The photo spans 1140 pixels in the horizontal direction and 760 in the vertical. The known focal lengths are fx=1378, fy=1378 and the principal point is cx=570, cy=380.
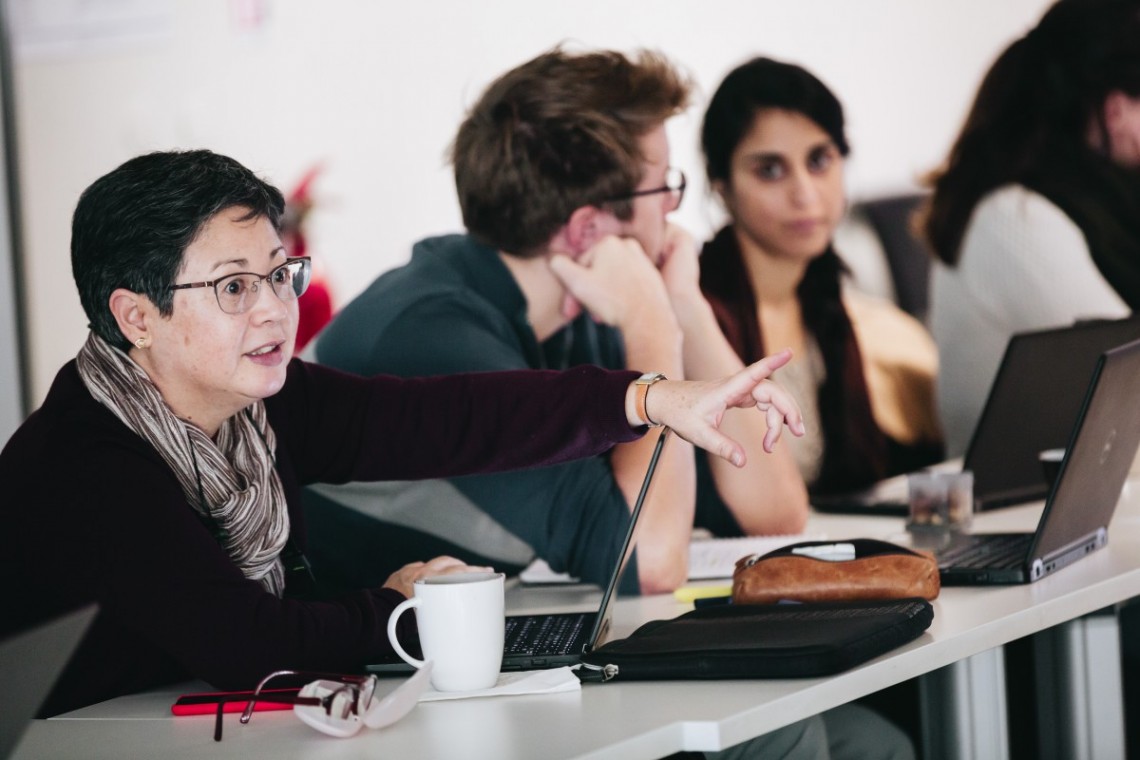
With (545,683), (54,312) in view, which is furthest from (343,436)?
(54,312)

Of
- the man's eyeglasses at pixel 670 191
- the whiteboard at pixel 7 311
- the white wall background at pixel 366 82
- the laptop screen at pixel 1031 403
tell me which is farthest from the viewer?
the white wall background at pixel 366 82

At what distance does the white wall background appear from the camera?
340 cm

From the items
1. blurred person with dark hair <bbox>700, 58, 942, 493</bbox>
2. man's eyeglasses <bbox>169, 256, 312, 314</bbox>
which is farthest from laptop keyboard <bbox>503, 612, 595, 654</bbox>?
blurred person with dark hair <bbox>700, 58, 942, 493</bbox>

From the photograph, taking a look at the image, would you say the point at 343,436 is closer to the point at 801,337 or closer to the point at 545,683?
the point at 545,683

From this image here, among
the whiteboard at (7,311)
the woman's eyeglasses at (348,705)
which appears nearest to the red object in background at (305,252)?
the whiteboard at (7,311)

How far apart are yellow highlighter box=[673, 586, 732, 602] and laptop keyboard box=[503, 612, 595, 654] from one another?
162 mm

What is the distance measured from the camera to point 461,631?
1.18 metres

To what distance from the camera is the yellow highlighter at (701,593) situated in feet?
5.08

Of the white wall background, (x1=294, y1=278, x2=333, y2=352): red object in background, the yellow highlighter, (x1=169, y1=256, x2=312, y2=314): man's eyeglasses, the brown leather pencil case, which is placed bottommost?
the yellow highlighter

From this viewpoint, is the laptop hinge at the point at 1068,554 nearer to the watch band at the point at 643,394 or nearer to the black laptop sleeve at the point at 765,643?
the black laptop sleeve at the point at 765,643

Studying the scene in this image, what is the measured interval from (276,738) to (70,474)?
12.8 inches

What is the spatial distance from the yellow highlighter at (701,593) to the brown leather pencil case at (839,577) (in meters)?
0.08

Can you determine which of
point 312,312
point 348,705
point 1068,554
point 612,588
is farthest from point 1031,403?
point 312,312

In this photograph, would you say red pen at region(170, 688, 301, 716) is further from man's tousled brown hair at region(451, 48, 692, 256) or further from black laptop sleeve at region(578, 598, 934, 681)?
man's tousled brown hair at region(451, 48, 692, 256)
